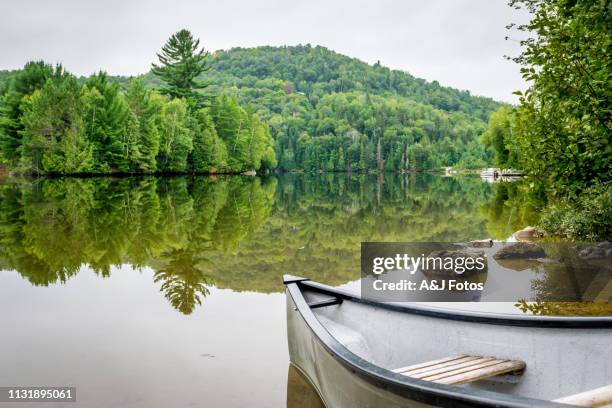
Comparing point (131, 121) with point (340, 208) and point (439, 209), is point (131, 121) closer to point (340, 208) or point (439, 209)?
point (340, 208)

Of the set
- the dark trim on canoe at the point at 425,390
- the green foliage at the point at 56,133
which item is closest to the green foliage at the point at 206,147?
the green foliage at the point at 56,133

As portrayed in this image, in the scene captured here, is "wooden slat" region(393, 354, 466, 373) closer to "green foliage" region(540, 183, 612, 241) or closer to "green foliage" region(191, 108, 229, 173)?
"green foliage" region(540, 183, 612, 241)

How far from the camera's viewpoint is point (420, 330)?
5.08m

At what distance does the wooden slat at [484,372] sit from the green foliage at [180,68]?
71.2 metres

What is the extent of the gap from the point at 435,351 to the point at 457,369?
0.67m

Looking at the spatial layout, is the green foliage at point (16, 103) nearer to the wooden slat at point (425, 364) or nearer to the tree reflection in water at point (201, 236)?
the tree reflection in water at point (201, 236)

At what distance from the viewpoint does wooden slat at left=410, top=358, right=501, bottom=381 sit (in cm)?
416

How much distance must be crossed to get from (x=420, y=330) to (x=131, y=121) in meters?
51.9

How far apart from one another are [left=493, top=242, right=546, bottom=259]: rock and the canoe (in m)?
7.69

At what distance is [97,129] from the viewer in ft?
165

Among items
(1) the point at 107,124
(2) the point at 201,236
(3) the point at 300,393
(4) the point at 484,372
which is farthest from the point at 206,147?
(4) the point at 484,372

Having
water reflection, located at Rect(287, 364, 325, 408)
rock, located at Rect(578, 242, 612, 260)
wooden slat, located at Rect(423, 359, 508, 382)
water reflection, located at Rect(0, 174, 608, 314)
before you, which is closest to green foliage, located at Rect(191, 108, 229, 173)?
water reflection, located at Rect(0, 174, 608, 314)

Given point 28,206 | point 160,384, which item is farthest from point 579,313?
point 28,206

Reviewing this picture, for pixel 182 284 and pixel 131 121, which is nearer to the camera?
pixel 182 284
